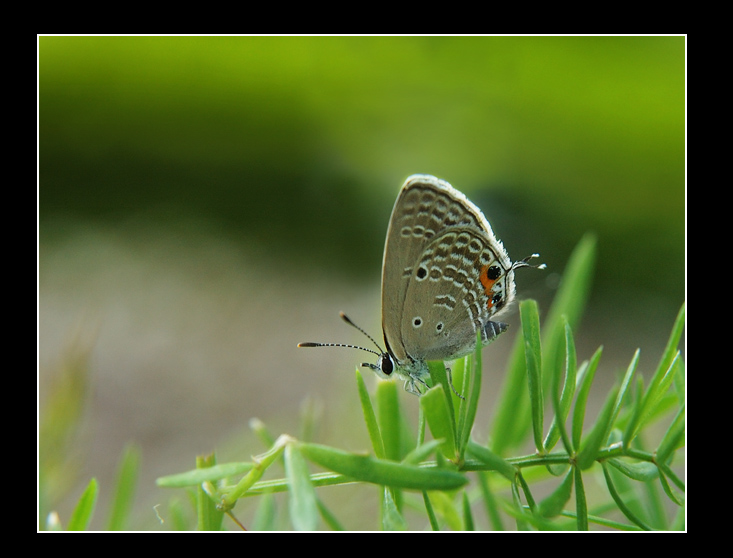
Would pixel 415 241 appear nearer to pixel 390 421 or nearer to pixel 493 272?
pixel 493 272

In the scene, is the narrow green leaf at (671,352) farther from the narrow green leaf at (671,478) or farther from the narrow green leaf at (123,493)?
the narrow green leaf at (123,493)

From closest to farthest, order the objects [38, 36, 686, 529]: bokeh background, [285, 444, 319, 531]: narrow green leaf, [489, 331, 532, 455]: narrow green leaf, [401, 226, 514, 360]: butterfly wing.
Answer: [285, 444, 319, 531]: narrow green leaf < [489, 331, 532, 455]: narrow green leaf < [401, 226, 514, 360]: butterfly wing < [38, 36, 686, 529]: bokeh background

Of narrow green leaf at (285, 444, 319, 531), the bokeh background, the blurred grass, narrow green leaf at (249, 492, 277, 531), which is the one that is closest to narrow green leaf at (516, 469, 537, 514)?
narrow green leaf at (285, 444, 319, 531)

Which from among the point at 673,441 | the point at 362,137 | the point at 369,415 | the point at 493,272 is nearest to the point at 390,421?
the point at 369,415

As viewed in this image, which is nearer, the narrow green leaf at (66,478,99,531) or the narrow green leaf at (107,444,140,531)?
the narrow green leaf at (66,478,99,531)

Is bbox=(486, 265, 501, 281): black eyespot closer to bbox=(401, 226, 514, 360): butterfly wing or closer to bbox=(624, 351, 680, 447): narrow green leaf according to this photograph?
bbox=(401, 226, 514, 360): butterfly wing

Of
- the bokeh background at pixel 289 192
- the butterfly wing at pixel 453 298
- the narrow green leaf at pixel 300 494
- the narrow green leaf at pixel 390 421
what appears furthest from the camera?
the bokeh background at pixel 289 192

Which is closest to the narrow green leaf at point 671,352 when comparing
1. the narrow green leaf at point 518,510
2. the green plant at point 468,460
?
the green plant at point 468,460
